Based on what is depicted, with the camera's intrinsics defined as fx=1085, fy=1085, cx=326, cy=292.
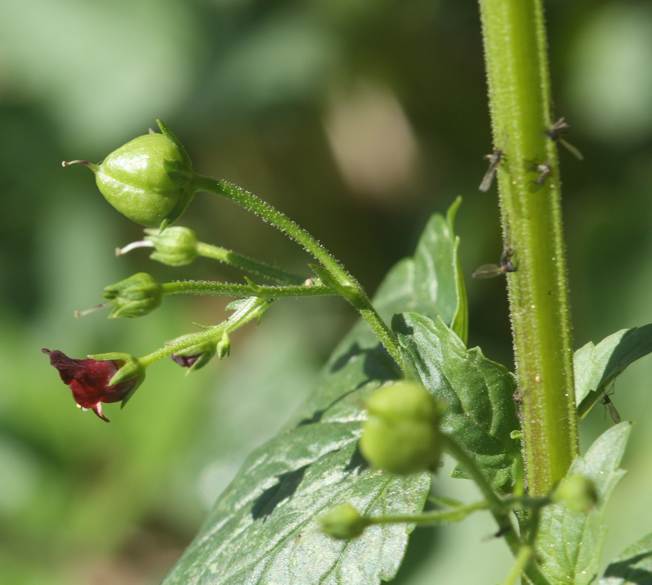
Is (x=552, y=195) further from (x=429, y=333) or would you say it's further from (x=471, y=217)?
(x=471, y=217)

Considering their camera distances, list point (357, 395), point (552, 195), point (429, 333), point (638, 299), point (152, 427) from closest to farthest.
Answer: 1. point (552, 195)
2. point (429, 333)
3. point (357, 395)
4. point (638, 299)
5. point (152, 427)

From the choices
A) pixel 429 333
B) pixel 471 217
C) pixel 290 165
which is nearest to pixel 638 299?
pixel 471 217

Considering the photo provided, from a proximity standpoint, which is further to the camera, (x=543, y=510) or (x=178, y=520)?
(x=178, y=520)

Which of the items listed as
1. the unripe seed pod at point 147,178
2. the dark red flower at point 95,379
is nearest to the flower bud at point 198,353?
the dark red flower at point 95,379

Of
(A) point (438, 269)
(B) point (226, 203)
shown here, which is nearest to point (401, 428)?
(A) point (438, 269)

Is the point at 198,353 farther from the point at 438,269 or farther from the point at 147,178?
the point at 438,269

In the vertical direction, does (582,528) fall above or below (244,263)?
below

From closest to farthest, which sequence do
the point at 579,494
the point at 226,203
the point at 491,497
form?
the point at 579,494 < the point at 491,497 < the point at 226,203

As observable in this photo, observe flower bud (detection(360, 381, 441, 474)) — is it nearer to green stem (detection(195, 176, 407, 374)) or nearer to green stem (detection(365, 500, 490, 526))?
green stem (detection(365, 500, 490, 526))
